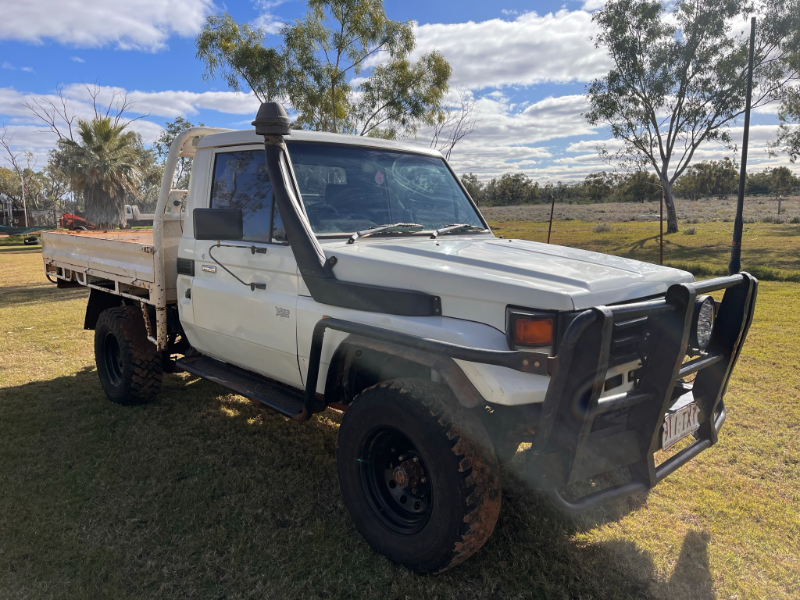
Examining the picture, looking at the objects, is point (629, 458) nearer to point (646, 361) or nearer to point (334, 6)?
point (646, 361)

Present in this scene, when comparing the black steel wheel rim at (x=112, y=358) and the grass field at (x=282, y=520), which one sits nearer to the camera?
the grass field at (x=282, y=520)

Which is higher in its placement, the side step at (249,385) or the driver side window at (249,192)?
the driver side window at (249,192)

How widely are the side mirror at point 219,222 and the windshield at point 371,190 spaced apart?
419mm

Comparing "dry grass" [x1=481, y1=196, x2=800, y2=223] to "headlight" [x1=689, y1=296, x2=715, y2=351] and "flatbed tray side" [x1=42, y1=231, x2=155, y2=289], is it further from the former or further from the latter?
"headlight" [x1=689, y1=296, x2=715, y2=351]

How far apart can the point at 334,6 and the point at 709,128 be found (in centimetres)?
1829

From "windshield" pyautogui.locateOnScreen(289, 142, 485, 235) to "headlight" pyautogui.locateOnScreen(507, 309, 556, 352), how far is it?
137 centimetres

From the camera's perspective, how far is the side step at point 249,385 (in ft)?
10.7

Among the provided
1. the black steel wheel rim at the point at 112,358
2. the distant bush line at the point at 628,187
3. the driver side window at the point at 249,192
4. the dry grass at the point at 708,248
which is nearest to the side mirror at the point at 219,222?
the driver side window at the point at 249,192

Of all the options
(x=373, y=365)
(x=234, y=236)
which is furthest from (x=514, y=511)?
(x=234, y=236)

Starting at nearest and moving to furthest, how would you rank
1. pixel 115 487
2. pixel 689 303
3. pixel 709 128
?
1. pixel 689 303
2. pixel 115 487
3. pixel 709 128

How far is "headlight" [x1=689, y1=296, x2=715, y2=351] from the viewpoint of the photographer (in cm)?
266

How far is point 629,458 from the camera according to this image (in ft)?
8.24

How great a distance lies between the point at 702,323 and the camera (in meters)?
2.75

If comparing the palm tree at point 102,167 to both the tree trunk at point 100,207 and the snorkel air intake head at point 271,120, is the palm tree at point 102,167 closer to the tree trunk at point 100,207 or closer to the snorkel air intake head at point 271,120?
the tree trunk at point 100,207
